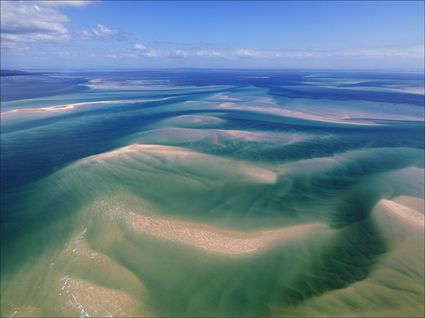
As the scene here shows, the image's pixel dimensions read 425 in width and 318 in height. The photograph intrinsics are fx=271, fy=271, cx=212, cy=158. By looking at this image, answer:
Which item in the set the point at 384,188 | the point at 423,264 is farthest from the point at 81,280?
the point at 384,188

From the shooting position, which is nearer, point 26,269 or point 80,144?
point 26,269

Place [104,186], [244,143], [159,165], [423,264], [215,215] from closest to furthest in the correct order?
[423,264], [215,215], [104,186], [159,165], [244,143]

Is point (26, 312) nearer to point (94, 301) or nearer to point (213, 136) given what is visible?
point (94, 301)

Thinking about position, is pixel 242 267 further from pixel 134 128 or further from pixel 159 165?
pixel 134 128

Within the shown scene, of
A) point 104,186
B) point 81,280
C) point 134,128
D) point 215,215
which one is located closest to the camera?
point 81,280

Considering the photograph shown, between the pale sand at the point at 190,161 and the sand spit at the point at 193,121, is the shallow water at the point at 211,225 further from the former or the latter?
the sand spit at the point at 193,121

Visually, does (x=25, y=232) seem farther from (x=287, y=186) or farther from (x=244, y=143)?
(x=244, y=143)
